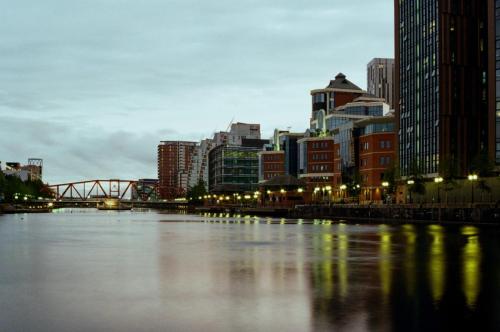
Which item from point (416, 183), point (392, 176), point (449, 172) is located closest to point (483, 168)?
point (449, 172)

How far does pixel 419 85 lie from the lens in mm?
170375

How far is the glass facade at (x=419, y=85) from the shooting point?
16238 cm

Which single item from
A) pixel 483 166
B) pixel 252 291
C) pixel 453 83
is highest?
pixel 453 83

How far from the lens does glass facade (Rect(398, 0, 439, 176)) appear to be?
162 meters

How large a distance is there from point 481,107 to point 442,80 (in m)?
12.3

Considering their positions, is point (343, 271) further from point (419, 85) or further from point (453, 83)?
point (419, 85)

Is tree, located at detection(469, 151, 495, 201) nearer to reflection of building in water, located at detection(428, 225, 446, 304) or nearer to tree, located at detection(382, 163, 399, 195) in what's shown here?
tree, located at detection(382, 163, 399, 195)

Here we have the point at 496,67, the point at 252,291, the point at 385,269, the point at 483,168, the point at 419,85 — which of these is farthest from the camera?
the point at 419,85

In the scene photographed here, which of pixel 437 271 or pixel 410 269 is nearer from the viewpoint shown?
pixel 437 271

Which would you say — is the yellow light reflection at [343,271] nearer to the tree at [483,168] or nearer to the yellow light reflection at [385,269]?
the yellow light reflection at [385,269]

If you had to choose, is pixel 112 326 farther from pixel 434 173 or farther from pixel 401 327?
pixel 434 173

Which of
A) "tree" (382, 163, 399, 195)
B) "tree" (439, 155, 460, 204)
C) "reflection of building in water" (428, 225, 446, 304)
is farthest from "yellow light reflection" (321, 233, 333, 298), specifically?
"tree" (382, 163, 399, 195)

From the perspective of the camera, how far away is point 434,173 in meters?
161

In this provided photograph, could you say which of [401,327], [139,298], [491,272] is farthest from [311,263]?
[401,327]
